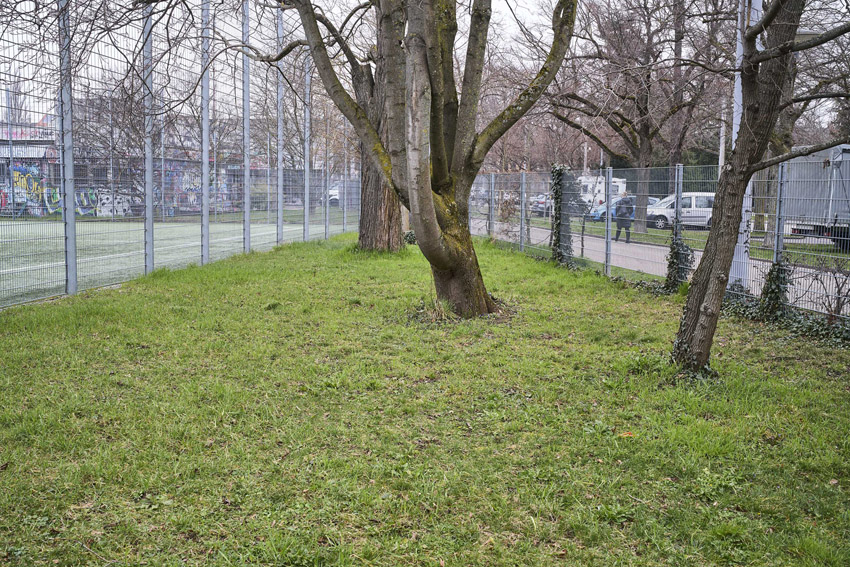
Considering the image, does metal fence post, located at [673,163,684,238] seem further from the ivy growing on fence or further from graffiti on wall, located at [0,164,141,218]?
graffiti on wall, located at [0,164,141,218]

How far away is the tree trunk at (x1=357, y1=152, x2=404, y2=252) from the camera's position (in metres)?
14.3

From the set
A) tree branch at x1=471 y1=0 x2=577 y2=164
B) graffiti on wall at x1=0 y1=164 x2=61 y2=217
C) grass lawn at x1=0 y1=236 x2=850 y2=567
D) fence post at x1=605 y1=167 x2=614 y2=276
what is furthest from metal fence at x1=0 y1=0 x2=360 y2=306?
fence post at x1=605 y1=167 x2=614 y2=276

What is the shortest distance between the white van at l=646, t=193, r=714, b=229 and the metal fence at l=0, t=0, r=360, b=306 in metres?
5.84

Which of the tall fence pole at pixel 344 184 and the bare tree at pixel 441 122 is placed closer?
the bare tree at pixel 441 122

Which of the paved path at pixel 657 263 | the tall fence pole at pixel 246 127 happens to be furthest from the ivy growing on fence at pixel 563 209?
the tall fence pole at pixel 246 127

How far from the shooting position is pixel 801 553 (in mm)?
3018

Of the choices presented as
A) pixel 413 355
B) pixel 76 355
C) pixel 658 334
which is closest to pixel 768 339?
pixel 658 334

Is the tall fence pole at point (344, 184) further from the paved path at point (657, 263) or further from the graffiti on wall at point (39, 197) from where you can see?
the graffiti on wall at point (39, 197)

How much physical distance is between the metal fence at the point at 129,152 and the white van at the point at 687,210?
584 centimetres

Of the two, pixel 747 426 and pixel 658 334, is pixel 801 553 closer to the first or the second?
pixel 747 426

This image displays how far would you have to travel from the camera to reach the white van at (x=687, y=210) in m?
9.89

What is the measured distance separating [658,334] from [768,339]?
1.20m

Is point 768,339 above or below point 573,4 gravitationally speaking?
below

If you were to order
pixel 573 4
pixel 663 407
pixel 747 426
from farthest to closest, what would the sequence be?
pixel 573 4 < pixel 663 407 < pixel 747 426
